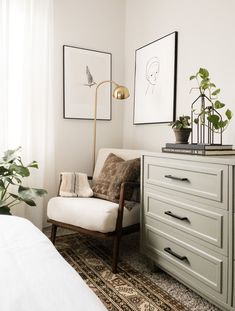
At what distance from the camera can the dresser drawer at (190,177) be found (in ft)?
4.95

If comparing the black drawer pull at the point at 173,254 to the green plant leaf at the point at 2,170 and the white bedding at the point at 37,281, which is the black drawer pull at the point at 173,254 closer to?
the white bedding at the point at 37,281

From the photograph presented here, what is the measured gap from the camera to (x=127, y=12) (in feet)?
11.2

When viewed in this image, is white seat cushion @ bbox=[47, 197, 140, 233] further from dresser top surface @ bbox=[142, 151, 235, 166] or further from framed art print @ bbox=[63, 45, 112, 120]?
framed art print @ bbox=[63, 45, 112, 120]

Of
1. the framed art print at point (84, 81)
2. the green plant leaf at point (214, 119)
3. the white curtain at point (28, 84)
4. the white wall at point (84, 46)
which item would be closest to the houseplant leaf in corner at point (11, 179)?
the white curtain at point (28, 84)

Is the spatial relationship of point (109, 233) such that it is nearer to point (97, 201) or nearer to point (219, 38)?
point (97, 201)

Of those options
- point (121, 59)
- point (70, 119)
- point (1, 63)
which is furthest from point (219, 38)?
→ point (1, 63)

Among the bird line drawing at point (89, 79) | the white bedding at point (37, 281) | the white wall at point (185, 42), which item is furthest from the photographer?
the bird line drawing at point (89, 79)

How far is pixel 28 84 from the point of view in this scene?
282 centimetres

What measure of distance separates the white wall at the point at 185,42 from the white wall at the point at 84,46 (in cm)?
12

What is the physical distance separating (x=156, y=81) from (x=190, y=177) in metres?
1.47

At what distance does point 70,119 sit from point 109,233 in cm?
153

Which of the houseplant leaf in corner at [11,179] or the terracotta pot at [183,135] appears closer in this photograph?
the terracotta pot at [183,135]

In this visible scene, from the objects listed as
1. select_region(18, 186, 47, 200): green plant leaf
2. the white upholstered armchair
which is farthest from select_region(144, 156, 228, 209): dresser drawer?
select_region(18, 186, 47, 200): green plant leaf

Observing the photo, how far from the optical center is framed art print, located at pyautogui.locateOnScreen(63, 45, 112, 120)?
3.10 metres
